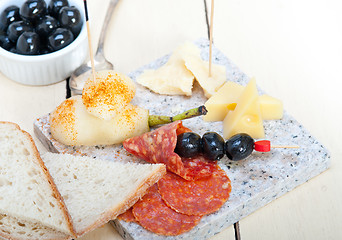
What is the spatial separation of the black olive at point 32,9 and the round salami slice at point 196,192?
106cm

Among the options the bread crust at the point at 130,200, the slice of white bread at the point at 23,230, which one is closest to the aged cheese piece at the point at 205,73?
the bread crust at the point at 130,200

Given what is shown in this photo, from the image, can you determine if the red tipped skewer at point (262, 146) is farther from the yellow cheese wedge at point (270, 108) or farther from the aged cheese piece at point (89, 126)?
the aged cheese piece at point (89, 126)

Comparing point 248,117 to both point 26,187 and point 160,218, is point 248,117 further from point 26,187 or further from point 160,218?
point 26,187

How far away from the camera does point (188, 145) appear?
8.39 feet

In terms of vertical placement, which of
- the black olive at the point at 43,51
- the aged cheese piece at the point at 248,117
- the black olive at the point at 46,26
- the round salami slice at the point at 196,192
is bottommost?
the round salami slice at the point at 196,192

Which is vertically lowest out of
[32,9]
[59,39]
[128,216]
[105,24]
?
[128,216]

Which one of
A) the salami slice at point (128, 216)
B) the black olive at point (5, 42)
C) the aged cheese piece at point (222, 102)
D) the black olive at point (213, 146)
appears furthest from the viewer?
the black olive at point (5, 42)

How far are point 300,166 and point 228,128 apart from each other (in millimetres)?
347

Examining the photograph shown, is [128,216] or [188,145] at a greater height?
[188,145]

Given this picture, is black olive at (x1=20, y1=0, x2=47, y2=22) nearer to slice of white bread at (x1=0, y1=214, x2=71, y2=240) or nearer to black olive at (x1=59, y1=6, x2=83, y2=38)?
black olive at (x1=59, y1=6, x2=83, y2=38)

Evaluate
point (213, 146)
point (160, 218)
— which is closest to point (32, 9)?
point (213, 146)

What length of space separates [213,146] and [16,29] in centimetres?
113

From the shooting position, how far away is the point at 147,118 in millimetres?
2740

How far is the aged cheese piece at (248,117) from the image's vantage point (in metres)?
2.68
